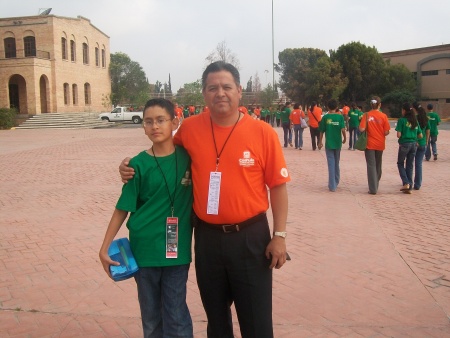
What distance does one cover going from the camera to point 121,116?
43.7 m

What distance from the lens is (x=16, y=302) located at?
13.3 feet

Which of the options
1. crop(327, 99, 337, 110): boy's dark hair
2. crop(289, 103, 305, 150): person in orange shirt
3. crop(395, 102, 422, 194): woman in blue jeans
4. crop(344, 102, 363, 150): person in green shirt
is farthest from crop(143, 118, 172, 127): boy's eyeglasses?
crop(344, 102, 363, 150): person in green shirt

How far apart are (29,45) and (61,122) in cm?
900

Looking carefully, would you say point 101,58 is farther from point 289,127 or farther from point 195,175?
point 195,175

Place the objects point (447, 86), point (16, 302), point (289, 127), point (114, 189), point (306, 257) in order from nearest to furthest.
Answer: point (16, 302) < point (306, 257) < point (114, 189) < point (289, 127) < point (447, 86)

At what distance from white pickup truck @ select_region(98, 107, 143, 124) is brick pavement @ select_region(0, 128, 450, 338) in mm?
34607

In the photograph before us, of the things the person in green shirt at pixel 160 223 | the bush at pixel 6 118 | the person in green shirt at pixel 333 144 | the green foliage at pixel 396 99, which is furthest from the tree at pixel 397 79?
the person in green shirt at pixel 160 223

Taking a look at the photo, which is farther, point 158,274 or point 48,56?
point 48,56

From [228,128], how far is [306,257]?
10.00ft

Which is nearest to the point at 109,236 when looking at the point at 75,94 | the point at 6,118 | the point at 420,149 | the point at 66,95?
the point at 420,149

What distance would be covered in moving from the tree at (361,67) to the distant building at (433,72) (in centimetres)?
396

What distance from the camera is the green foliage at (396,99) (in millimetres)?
44553

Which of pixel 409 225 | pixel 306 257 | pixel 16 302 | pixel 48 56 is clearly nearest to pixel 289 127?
pixel 409 225

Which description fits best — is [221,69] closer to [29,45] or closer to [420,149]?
[420,149]
